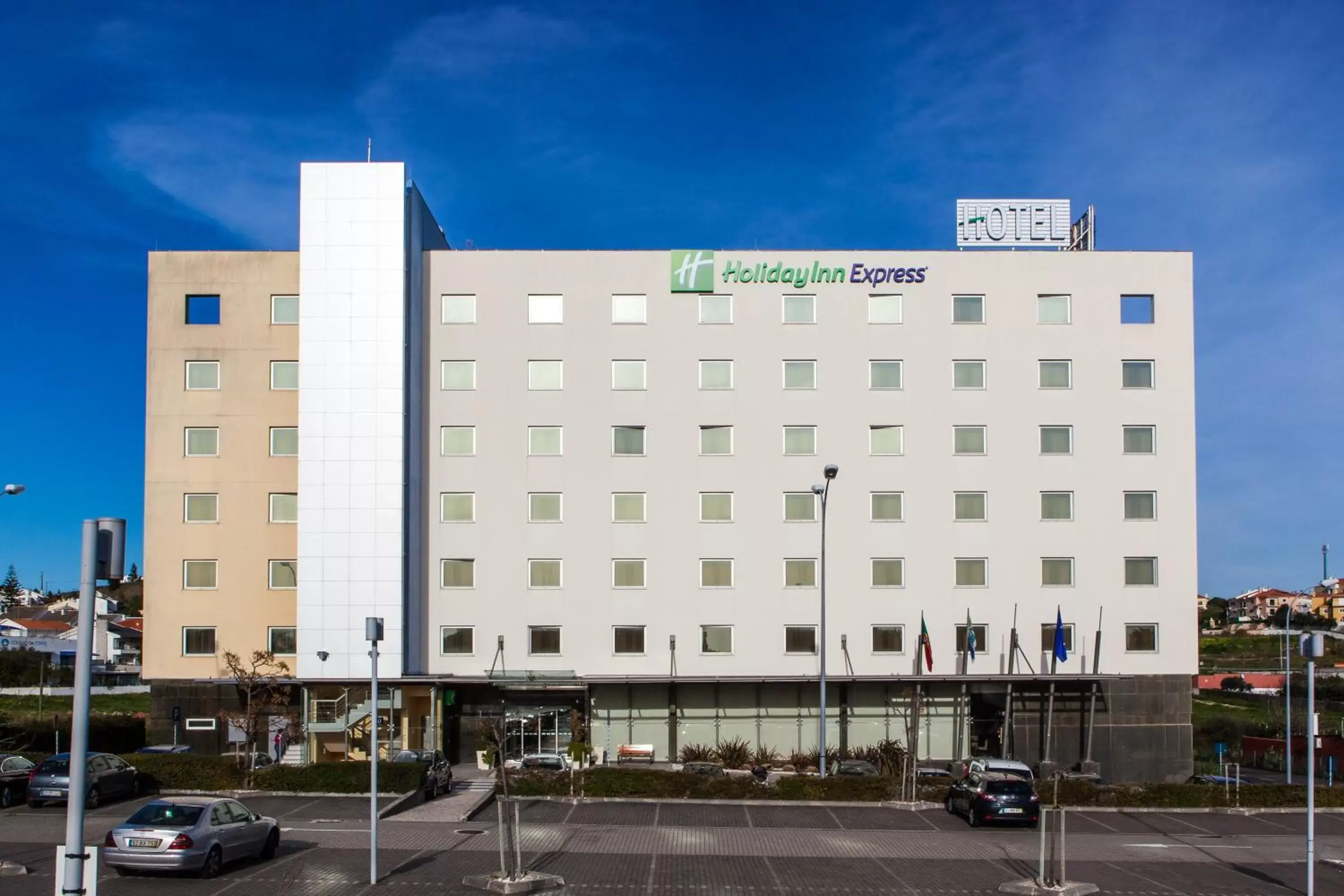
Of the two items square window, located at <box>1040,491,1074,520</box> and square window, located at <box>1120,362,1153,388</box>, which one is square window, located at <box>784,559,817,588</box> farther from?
square window, located at <box>1120,362,1153,388</box>

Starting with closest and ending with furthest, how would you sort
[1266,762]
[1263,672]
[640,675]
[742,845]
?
[742,845] → [640,675] → [1266,762] → [1263,672]

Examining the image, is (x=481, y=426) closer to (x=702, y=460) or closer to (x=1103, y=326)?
(x=702, y=460)

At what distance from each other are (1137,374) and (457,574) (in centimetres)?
2905

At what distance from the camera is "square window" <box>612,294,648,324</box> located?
5078 cm

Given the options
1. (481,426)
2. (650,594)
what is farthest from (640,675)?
(481,426)

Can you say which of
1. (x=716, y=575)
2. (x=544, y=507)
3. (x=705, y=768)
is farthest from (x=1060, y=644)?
(x=544, y=507)

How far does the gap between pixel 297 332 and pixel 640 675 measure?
19661 mm

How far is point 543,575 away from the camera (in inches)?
1970

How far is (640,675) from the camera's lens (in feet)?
161

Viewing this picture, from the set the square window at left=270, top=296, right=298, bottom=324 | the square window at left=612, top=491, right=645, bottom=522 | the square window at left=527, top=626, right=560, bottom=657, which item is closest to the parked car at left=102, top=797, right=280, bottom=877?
the square window at left=527, top=626, right=560, bottom=657

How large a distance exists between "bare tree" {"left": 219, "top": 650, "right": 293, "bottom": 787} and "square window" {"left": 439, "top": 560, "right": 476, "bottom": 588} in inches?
276

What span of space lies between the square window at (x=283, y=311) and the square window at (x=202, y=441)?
5101 mm

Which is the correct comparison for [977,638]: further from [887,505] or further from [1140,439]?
[1140,439]

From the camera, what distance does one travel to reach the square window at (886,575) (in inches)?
1970
